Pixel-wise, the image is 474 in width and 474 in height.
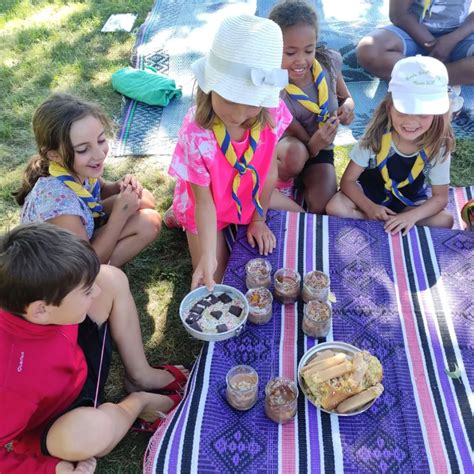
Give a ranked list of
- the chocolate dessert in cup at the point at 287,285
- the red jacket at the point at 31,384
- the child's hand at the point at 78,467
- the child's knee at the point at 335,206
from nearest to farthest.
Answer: the red jacket at the point at 31,384 < the child's hand at the point at 78,467 < the chocolate dessert in cup at the point at 287,285 < the child's knee at the point at 335,206

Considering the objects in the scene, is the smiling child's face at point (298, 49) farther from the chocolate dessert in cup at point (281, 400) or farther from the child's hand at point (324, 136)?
the chocolate dessert in cup at point (281, 400)

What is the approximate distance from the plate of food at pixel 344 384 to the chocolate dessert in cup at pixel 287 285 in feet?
1.29

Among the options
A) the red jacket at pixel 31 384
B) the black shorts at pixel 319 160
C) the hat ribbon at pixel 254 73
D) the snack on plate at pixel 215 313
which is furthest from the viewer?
the black shorts at pixel 319 160

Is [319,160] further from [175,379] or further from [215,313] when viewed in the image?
[175,379]

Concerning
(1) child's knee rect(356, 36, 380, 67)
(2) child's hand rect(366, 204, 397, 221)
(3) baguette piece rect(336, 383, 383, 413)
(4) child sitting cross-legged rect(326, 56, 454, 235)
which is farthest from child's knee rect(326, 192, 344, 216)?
(1) child's knee rect(356, 36, 380, 67)

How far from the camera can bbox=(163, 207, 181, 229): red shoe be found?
289 centimetres

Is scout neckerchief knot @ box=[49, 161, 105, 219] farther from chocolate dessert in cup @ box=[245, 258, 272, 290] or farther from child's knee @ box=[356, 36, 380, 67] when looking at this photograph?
child's knee @ box=[356, 36, 380, 67]

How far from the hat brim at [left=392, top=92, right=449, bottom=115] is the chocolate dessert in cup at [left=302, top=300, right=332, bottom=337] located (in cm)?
103

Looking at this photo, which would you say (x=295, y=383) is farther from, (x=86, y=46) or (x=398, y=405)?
(x=86, y=46)

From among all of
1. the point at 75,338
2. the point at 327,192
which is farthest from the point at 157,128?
the point at 75,338

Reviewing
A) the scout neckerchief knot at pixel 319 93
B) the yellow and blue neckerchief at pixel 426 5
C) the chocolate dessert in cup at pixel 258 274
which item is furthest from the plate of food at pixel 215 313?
the yellow and blue neckerchief at pixel 426 5

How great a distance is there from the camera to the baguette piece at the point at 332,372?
1.67 metres

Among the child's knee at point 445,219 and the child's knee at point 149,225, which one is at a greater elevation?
the child's knee at point 445,219

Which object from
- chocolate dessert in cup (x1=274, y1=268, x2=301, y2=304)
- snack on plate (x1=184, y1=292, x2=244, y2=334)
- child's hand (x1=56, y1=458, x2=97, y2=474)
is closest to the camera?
child's hand (x1=56, y1=458, x2=97, y2=474)
